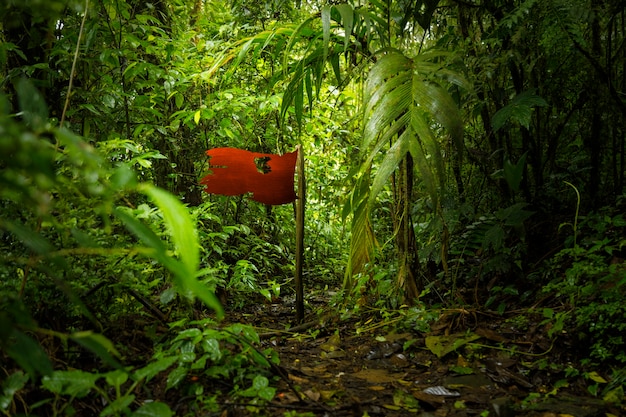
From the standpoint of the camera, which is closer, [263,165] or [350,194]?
[263,165]

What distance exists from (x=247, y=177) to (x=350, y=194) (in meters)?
0.64

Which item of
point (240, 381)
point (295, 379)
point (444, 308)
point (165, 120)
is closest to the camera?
point (240, 381)

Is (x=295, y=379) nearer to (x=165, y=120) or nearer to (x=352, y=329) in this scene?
(x=352, y=329)

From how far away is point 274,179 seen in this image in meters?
2.71

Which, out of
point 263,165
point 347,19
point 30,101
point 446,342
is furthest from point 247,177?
point 30,101

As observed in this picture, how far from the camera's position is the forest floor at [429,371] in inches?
61.8

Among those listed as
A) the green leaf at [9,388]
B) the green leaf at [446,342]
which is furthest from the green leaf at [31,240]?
the green leaf at [446,342]

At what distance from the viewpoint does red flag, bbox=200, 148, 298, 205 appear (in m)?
2.69

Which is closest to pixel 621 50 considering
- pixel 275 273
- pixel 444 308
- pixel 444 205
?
pixel 444 205

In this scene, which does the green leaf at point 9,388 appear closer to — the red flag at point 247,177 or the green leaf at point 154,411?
the green leaf at point 154,411

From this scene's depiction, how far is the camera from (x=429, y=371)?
6.57ft

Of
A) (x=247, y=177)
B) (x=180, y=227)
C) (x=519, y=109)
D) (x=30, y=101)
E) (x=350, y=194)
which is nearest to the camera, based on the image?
(x=180, y=227)

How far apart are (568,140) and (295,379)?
7.80 ft

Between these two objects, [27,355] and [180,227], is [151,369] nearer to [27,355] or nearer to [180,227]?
[27,355]
